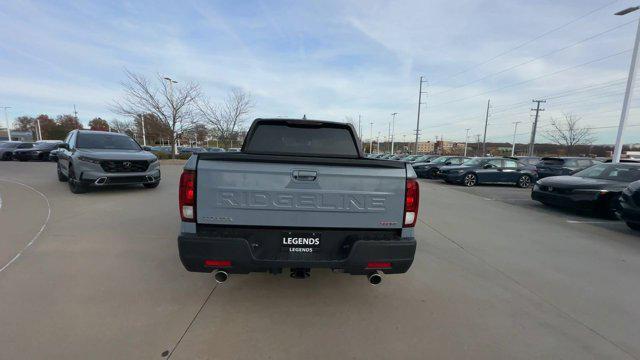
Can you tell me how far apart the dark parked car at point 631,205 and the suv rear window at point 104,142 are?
12256 mm

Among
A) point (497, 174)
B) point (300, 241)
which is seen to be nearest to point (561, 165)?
point (497, 174)

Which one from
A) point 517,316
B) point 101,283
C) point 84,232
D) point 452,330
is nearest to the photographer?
point 452,330

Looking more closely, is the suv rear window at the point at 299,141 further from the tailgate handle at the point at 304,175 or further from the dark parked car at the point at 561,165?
the dark parked car at the point at 561,165

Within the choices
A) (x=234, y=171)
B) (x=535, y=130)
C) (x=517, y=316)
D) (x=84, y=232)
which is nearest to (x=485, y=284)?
(x=517, y=316)

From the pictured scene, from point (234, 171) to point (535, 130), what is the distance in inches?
2320

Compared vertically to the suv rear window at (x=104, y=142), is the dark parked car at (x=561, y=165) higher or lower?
lower

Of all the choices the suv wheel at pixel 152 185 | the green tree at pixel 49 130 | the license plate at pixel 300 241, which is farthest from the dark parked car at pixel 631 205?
the green tree at pixel 49 130

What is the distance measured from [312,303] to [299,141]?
1968 millimetres

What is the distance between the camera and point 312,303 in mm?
3078

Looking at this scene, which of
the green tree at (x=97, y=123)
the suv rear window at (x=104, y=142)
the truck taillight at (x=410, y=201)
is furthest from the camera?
the green tree at (x=97, y=123)

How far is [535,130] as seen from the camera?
4878 centimetres

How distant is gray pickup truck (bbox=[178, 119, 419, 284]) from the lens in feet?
8.27

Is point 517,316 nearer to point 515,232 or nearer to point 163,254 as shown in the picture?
point 515,232

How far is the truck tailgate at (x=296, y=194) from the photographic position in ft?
8.27
